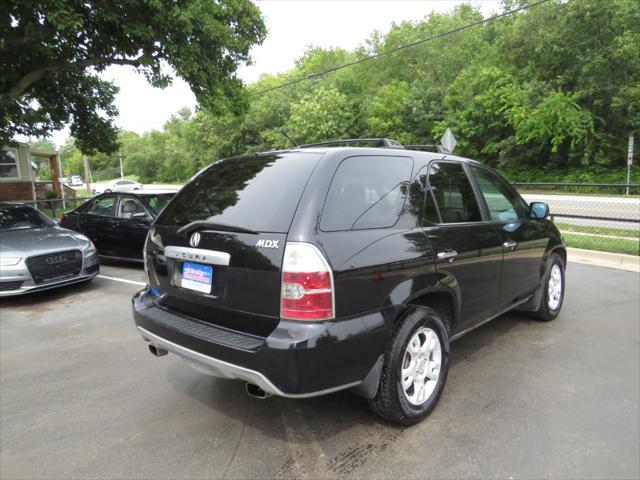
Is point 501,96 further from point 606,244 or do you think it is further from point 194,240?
point 194,240

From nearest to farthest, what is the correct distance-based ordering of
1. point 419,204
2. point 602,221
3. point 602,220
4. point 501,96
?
1. point 419,204
2. point 602,220
3. point 602,221
4. point 501,96

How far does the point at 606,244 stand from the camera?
894 cm

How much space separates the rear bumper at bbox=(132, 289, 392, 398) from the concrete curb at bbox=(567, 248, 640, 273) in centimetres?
710

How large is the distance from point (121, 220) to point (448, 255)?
6.69 meters

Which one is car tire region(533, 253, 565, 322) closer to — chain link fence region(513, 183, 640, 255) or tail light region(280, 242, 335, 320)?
tail light region(280, 242, 335, 320)

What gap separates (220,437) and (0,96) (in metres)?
10.6

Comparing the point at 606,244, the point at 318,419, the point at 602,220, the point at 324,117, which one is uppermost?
the point at 324,117

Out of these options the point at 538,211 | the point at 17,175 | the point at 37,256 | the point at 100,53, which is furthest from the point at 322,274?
Result: the point at 17,175

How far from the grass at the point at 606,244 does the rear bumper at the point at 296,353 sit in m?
7.90

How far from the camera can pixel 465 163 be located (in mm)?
3768

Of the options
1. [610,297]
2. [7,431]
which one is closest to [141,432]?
[7,431]

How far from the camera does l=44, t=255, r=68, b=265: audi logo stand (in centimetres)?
600

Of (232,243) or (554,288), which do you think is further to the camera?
(554,288)

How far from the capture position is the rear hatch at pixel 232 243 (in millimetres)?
2453
